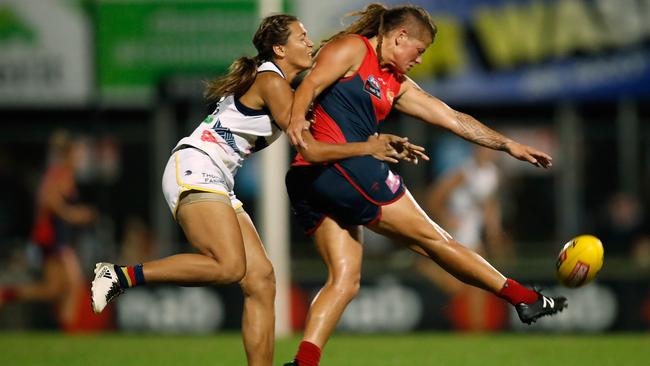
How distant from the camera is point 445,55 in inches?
772

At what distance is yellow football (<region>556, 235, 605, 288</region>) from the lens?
7.95m

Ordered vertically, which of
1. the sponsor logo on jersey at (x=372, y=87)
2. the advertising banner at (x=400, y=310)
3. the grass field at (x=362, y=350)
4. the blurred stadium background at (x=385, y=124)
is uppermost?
the blurred stadium background at (x=385, y=124)

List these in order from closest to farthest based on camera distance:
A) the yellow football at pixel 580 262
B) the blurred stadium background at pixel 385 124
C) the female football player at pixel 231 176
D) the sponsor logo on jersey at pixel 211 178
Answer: the female football player at pixel 231 176, the sponsor logo on jersey at pixel 211 178, the yellow football at pixel 580 262, the blurred stadium background at pixel 385 124

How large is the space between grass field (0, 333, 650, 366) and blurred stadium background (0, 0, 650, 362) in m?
5.27

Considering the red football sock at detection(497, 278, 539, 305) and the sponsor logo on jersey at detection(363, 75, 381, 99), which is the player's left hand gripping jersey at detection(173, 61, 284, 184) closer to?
the sponsor logo on jersey at detection(363, 75, 381, 99)

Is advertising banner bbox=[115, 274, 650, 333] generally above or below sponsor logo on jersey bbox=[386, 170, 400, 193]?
below

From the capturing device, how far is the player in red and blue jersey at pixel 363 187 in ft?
25.2

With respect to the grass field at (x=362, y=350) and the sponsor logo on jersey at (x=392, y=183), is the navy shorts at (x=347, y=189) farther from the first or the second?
the grass field at (x=362, y=350)

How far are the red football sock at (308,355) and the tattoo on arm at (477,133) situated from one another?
1736mm

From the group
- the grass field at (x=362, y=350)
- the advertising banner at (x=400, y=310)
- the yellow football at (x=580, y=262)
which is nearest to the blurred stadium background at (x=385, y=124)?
the advertising banner at (x=400, y=310)

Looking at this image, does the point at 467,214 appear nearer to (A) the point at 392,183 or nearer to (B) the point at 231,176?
(A) the point at 392,183

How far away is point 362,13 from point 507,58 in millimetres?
12164

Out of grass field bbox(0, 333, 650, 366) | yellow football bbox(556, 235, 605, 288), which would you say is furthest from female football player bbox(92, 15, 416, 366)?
grass field bbox(0, 333, 650, 366)

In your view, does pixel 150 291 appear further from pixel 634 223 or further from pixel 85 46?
pixel 634 223
